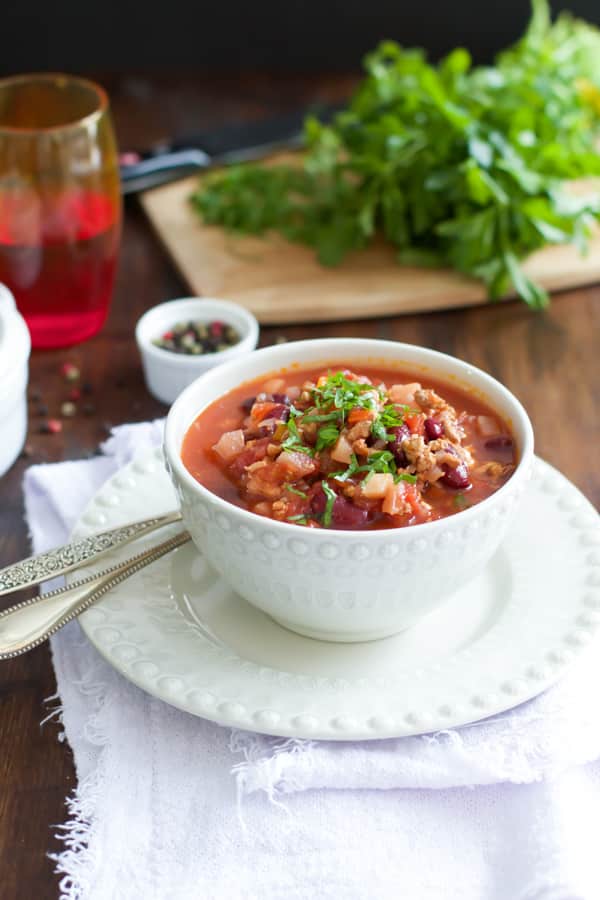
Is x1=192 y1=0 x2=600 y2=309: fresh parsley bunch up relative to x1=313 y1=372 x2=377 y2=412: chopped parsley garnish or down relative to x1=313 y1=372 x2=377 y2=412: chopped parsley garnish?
down

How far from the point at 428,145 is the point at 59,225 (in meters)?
1.45

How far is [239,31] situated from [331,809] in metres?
5.27

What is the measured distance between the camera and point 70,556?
2625 mm

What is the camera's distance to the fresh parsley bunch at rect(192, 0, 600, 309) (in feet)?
13.8

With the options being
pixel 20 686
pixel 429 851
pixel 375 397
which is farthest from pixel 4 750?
pixel 375 397

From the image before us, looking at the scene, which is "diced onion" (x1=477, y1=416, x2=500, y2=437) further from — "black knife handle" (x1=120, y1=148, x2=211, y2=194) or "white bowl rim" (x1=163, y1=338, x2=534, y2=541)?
"black knife handle" (x1=120, y1=148, x2=211, y2=194)

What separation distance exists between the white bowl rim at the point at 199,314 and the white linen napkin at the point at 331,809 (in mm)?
1461

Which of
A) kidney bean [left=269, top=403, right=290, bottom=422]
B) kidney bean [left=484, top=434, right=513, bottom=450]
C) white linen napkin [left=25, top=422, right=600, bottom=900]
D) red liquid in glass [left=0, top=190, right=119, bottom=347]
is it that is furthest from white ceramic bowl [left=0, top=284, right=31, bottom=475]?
kidney bean [left=484, top=434, right=513, bottom=450]

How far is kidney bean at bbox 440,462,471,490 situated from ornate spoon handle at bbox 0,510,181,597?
674 mm

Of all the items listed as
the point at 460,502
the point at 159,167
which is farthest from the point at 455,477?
the point at 159,167

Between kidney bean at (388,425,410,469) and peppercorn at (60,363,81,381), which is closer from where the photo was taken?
kidney bean at (388,425,410,469)

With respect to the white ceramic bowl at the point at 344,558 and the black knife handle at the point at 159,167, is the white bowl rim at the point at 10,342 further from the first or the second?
the black knife handle at the point at 159,167

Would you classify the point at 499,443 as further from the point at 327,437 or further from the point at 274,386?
the point at 274,386

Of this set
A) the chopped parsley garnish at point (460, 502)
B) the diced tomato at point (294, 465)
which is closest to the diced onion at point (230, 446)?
the diced tomato at point (294, 465)
